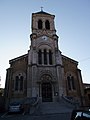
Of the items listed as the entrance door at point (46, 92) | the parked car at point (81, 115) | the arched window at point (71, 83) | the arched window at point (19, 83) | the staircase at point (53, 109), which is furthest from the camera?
the arched window at point (71, 83)

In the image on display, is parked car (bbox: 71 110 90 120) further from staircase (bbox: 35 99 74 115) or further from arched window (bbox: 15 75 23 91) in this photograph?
arched window (bbox: 15 75 23 91)

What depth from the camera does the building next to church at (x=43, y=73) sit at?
23438 mm

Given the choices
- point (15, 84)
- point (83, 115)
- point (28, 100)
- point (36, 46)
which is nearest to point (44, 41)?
point (36, 46)

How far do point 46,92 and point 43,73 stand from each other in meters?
3.34

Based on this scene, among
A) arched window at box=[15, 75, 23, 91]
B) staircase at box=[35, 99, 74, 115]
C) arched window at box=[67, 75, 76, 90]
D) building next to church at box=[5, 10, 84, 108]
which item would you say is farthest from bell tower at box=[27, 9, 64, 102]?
staircase at box=[35, 99, 74, 115]

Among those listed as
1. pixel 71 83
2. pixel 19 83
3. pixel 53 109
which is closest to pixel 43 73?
pixel 19 83

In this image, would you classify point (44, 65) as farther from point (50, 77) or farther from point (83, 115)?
point (83, 115)

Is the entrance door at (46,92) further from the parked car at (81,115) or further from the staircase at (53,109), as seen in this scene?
the parked car at (81,115)

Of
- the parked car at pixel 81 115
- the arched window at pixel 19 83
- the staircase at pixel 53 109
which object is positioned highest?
the arched window at pixel 19 83

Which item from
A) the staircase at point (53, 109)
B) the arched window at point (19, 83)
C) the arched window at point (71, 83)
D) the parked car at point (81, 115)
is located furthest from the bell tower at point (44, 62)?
the parked car at point (81, 115)

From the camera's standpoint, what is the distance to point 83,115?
18.9 feet

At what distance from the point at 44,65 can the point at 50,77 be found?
8.23 ft

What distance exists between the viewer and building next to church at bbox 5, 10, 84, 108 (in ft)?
76.9

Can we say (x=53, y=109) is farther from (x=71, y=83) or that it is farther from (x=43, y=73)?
(x=71, y=83)
